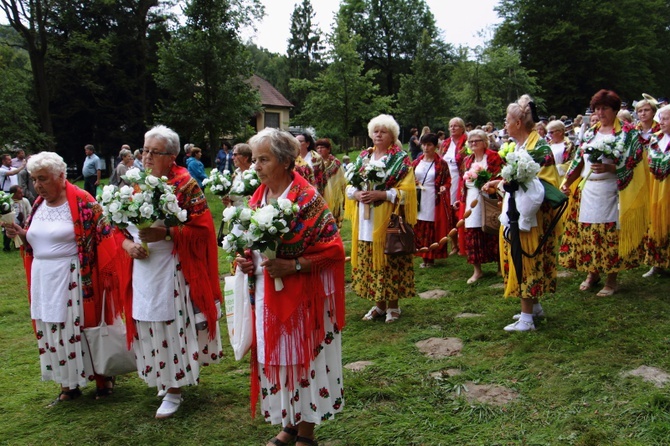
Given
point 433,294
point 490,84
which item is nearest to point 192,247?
point 433,294

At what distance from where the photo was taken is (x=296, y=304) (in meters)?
3.58

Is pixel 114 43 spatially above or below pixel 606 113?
above

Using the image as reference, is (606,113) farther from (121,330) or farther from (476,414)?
(121,330)

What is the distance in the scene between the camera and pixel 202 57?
2245 cm

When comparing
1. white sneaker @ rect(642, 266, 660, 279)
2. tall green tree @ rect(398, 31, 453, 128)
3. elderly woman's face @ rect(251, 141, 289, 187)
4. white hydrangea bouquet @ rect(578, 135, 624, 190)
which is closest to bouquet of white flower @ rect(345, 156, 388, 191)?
white hydrangea bouquet @ rect(578, 135, 624, 190)

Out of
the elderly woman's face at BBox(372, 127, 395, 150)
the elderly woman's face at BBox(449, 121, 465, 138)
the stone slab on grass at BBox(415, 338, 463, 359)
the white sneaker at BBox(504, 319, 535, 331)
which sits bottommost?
the stone slab on grass at BBox(415, 338, 463, 359)

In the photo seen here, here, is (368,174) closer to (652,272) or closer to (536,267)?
(536,267)

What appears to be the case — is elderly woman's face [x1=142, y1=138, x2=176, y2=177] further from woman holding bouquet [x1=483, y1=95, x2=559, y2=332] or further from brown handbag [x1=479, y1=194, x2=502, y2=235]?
brown handbag [x1=479, y1=194, x2=502, y2=235]

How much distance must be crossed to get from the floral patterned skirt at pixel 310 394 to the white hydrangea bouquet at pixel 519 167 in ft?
7.77

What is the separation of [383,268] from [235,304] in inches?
112

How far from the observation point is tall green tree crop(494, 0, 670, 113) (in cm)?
4166

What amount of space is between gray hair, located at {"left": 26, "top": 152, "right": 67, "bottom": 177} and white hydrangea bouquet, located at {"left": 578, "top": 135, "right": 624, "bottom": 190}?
5239 mm

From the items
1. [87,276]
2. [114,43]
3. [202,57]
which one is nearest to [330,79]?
[202,57]

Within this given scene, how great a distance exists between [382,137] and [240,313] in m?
3.19
